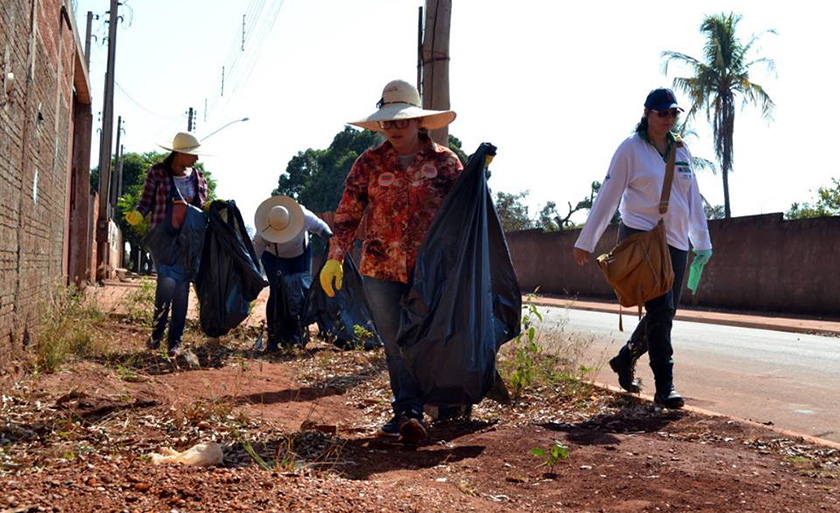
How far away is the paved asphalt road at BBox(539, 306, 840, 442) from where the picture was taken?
5449mm

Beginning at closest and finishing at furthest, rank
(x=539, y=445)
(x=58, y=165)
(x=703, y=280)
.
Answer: (x=539, y=445) → (x=58, y=165) → (x=703, y=280)

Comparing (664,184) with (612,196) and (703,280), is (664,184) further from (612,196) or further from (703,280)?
(703,280)

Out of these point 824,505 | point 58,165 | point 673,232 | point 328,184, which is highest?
point 328,184

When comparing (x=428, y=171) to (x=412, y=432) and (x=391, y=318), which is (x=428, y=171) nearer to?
(x=391, y=318)

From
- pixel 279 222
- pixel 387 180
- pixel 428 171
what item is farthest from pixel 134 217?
pixel 428 171

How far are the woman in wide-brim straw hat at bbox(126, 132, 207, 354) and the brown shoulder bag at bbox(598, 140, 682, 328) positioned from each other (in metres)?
3.57

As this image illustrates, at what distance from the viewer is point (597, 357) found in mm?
8734

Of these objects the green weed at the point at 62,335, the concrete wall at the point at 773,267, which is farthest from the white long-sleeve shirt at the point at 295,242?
the concrete wall at the point at 773,267

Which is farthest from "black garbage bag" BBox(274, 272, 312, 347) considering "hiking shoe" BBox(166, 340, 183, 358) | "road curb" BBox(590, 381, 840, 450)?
"road curb" BBox(590, 381, 840, 450)

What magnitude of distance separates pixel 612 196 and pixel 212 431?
8.89 feet

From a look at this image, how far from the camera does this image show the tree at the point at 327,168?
51.7 meters

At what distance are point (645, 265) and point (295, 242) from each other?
158 inches

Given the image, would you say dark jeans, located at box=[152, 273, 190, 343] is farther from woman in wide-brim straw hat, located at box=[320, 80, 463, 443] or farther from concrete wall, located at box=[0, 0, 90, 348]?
woman in wide-brim straw hat, located at box=[320, 80, 463, 443]

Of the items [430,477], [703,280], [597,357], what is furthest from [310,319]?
[703,280]
